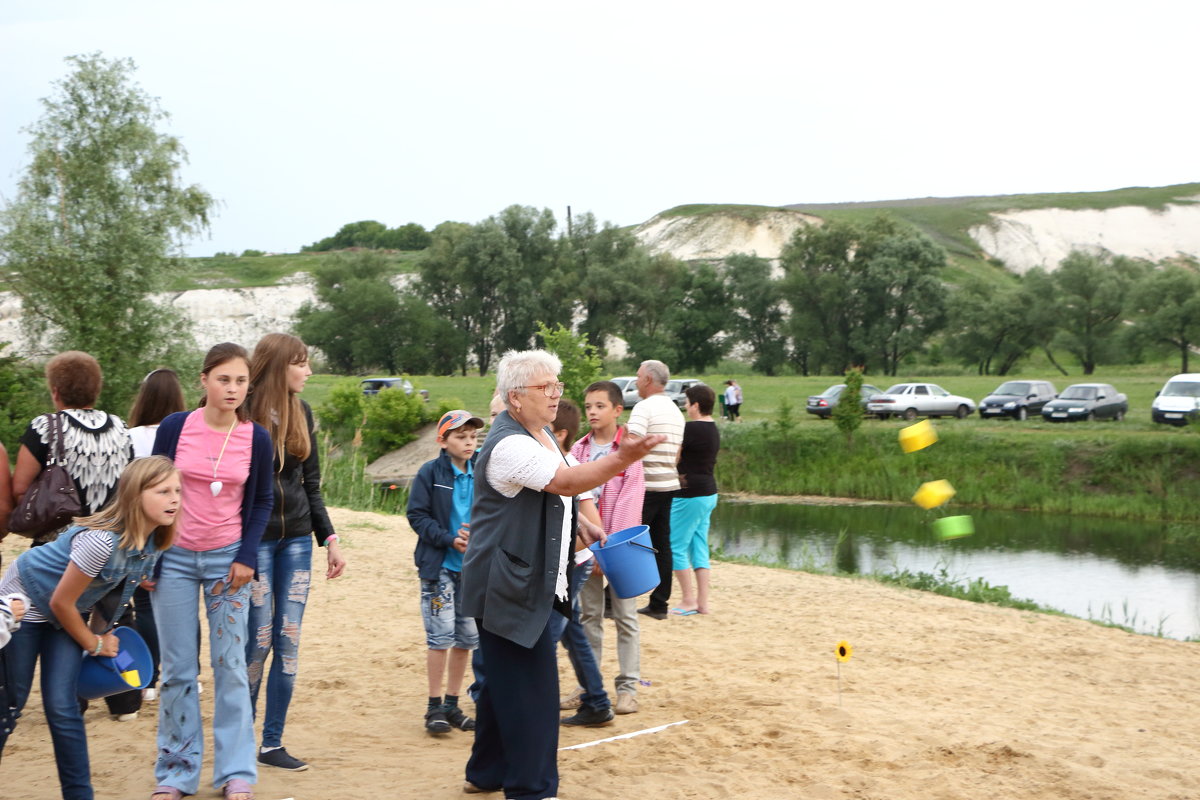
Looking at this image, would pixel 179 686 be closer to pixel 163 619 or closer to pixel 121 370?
pixel 163 619

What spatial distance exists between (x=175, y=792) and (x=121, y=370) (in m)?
27.6

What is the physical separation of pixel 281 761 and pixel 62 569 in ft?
4.66

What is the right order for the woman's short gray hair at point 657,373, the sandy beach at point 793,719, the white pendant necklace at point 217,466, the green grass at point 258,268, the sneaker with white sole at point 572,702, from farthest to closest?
1. the green grass at point 258,268
2. the woman's short gray hair at point 657,373
3. the sneaker with white sole at point 572,702
4. the sandy beach at point 793,719
5. the white pendant necklace at point 217,466

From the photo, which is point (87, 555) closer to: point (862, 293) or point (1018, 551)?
point (1018, 551)

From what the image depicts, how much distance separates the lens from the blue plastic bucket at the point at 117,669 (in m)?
4.03

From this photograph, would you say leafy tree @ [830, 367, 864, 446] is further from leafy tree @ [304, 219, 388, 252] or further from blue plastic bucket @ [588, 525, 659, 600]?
leafy tree @ [304, 219, 388, 252]

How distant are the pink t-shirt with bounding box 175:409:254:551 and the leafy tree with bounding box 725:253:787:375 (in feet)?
214

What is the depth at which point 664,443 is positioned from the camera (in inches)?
318

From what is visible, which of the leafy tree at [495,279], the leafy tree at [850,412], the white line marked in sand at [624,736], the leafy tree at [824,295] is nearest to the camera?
the white line marked in sand at [624,736]

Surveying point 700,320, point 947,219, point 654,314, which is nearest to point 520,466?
point 654,314

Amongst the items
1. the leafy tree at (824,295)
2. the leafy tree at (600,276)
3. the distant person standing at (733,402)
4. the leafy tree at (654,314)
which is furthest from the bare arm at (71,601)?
the leafy tree at (824,295)

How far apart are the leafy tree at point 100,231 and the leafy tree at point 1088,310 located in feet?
154

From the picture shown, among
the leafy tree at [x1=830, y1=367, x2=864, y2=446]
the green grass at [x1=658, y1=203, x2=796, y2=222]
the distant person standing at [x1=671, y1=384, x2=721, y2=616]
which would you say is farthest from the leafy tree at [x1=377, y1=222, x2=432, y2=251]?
the distant person standing at [x1=671, y1=384, x2=721, y2=616]

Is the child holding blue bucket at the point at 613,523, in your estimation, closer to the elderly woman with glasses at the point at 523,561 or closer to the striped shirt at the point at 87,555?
the elderly woman with glasses at the point at 523,561
